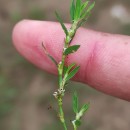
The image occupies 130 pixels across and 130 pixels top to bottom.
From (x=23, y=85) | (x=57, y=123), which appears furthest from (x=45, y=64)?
(x=23, y=85)

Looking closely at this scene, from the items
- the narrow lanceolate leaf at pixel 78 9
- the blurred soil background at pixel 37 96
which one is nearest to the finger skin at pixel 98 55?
the narrow lanceolate leaf at pixel 78 9

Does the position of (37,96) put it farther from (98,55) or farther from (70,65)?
(70,65)

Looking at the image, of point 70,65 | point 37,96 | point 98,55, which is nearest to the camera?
point 70,65

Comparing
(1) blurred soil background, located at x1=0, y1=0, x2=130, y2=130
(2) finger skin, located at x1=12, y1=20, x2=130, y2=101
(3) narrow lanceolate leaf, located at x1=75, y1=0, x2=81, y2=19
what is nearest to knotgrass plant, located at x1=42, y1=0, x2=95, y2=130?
(3) narrow lanceolate leaf, located at x1=75, y1=0, x2=81, y2=19

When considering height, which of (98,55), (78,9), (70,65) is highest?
(78,9)

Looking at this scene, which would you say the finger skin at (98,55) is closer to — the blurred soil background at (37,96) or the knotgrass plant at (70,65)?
the knotgrass plant at (70,65)

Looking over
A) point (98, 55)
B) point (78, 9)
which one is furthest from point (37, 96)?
point (78, 9)

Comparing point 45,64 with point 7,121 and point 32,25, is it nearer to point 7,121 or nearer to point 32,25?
point 32,25

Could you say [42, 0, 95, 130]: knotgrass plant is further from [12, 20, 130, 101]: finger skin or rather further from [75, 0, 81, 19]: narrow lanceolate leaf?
[12, 20, 130, 101]: finger skin
